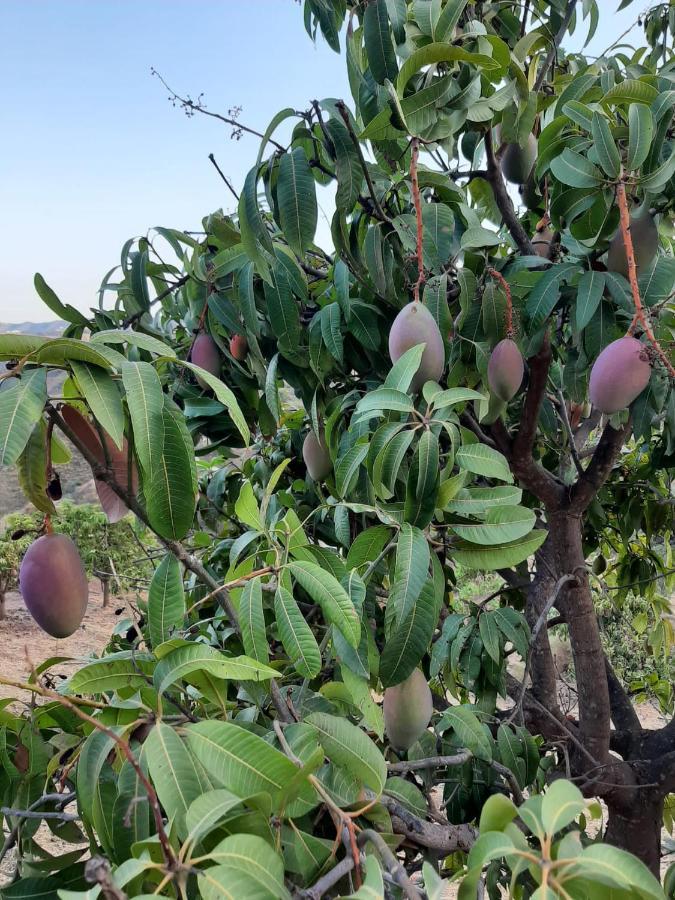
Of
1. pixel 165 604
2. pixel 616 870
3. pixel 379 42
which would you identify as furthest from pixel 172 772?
pixel 379 42

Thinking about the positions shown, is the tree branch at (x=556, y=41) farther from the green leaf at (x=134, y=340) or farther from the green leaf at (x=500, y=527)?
the green leaf at (x=134, y=340)

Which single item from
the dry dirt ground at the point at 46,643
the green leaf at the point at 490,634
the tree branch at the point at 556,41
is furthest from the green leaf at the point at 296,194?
the dry dirt ground at the point at 46,643

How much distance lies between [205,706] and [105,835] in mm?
216

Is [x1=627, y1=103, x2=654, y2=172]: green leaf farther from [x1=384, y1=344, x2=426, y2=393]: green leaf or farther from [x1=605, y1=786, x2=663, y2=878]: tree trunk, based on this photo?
[x1=605, y1=786, x2=663, y2=878]: tree trunk

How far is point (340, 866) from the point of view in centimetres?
45

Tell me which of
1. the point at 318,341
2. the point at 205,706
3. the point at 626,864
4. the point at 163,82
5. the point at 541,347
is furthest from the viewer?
the point at 163,82

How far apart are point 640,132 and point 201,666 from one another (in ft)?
2.63

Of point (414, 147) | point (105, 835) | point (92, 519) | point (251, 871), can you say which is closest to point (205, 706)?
point (105, 835)

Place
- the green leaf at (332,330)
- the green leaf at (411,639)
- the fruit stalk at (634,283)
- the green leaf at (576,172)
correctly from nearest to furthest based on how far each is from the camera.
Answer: the green leaf at (411,639) → the fruit stalk at (634,283) → the green leaf at (576,172) → the green leaf at (332,330)

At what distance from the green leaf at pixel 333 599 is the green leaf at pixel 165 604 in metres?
0.10

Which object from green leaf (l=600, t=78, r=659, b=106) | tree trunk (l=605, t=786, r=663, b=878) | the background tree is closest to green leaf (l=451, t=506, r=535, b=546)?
the background tree

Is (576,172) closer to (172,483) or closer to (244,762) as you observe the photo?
(172,483)

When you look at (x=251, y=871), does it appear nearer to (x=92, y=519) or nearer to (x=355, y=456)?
(x=355, y=456)

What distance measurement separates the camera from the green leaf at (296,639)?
1.93 ft
